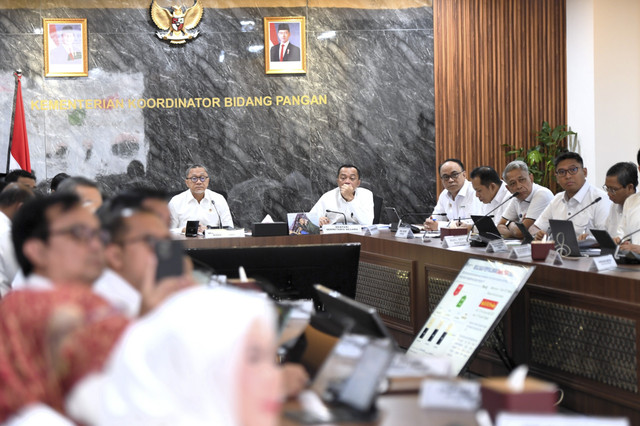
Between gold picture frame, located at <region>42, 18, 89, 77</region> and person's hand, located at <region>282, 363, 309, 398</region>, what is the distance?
23.8ft

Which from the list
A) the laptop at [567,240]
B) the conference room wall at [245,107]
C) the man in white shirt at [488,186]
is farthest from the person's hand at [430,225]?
the conference room wall at [245,107]

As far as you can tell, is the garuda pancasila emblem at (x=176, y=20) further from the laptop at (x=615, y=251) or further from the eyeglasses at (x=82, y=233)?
the eyeglasses at (x=82, y=233)

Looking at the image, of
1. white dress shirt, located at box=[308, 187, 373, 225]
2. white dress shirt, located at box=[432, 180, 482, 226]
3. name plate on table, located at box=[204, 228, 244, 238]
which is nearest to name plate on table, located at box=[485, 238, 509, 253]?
name plate on table, located at box=[204, 228, 244, 238]

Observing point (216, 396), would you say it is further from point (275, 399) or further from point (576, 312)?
point (576, 312)

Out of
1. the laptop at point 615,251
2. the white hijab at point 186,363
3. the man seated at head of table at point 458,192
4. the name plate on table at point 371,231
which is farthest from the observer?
the man seated at head of table at point 458,192

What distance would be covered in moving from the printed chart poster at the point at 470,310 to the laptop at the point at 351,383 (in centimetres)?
191

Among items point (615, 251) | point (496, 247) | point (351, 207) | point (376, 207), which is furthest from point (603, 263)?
point (376, 207)

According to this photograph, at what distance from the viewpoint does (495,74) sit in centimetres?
925

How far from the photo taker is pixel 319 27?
8875mm

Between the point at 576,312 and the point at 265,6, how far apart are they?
5.98m

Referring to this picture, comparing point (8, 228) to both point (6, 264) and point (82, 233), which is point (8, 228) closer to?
point (6, 264)

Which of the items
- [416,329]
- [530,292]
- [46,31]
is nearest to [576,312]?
[530,292]

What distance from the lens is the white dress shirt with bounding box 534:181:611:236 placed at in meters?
5.71

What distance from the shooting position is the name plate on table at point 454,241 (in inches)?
195
